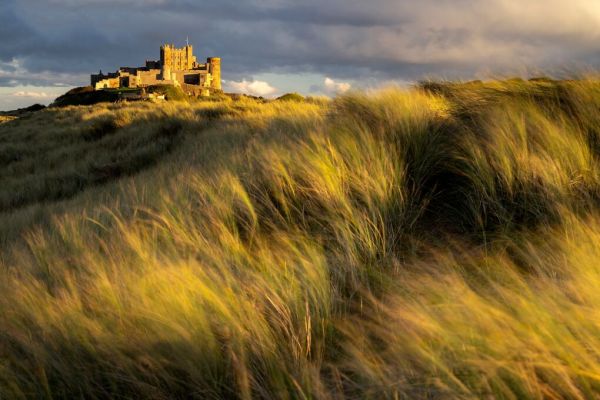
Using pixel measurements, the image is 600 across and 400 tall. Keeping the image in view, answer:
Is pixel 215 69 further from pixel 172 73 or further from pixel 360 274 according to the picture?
pixel 360 274

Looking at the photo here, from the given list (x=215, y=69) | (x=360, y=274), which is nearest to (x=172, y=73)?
(x=215, y=69)

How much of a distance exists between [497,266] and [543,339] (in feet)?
2.99

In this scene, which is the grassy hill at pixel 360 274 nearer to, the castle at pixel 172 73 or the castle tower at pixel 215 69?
the castle at pixel 172 73

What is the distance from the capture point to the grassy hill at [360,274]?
153 centimetres

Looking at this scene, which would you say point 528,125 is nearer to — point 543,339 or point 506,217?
point 506,217

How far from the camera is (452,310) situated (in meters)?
1.75

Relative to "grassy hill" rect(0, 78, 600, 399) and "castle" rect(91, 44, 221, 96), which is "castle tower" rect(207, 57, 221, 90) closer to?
"castle" rect(91, 44, 221, 96)

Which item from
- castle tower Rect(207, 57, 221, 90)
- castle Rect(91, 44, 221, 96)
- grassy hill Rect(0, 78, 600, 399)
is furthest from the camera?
castle tower Rect(207, 57, 221, 90)

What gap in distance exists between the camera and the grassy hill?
1.53 metres

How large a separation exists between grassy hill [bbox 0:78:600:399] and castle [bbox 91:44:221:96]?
78673 millimetres

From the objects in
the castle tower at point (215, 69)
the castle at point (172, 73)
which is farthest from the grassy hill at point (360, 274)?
the castle tower at point (215, 69)

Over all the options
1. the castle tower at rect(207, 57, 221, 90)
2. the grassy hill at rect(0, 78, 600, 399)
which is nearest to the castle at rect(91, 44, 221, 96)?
the castle tower at rect(207, 57, 221, 90)

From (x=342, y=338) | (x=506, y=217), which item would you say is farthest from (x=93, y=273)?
(x=506, y=217)

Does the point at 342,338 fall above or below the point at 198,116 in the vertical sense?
below
